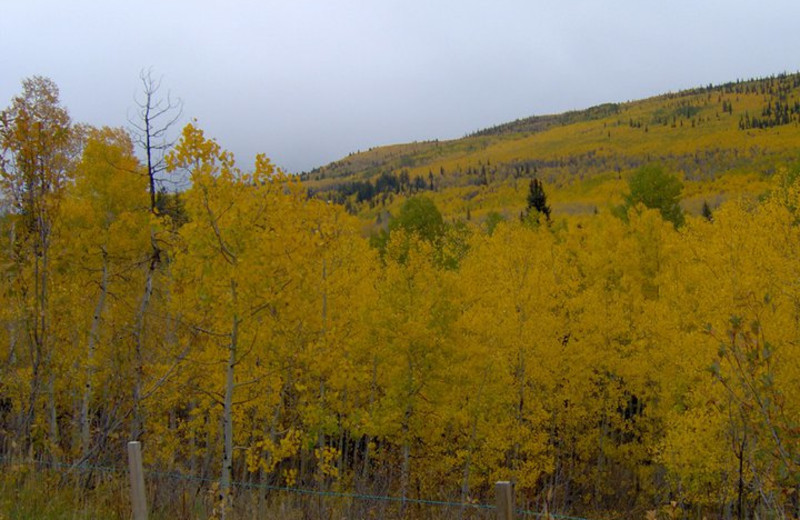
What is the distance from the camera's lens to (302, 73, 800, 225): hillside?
273 ft

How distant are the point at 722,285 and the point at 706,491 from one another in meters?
5.48

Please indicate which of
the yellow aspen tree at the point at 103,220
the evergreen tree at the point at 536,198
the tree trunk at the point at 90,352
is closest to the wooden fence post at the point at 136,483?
the tree trunk at the point at 90,352

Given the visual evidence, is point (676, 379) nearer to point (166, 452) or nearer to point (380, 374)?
point (380, 374)

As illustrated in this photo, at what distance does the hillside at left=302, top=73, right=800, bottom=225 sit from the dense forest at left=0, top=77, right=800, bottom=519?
41959 mm

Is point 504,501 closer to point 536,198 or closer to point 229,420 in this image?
point 229,420

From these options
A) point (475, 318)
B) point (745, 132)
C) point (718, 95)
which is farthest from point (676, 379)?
point (718, 95)

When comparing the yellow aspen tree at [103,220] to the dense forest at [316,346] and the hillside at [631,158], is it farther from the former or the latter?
the hillside at [631,158]

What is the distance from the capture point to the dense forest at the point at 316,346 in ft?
19.3

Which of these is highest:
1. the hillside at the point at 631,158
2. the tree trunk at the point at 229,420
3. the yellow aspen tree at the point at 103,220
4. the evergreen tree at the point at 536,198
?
the hillside at the point at 631,158

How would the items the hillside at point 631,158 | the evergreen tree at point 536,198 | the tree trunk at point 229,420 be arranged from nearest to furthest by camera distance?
the tree trunk at point 229,420
the evergreen tree at point 536,198
the hillside at point 631,158

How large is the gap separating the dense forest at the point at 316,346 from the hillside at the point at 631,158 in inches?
1652

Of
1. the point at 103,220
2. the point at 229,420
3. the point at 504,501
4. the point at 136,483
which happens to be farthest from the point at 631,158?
the point at 136,483

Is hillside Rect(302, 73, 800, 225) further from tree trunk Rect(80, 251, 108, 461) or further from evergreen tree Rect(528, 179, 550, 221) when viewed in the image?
tree trunk Rect(80, 251, 108, 461)

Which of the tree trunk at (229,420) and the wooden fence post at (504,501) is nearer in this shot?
the wooden fence post at (504,501)
